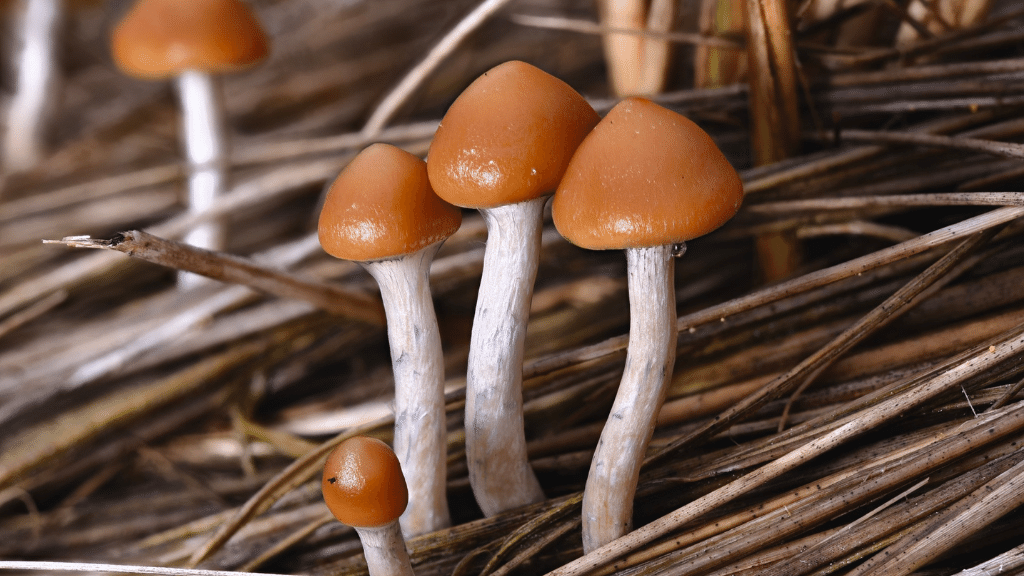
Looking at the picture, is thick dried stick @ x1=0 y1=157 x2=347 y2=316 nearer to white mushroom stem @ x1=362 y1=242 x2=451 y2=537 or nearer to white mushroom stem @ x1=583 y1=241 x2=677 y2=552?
white mushroom stem @ x1=362 y1=242 x2=451 y2=537

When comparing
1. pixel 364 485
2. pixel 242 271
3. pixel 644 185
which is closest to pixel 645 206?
pixel 644 185

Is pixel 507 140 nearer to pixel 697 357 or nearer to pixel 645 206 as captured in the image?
pixel 645 206

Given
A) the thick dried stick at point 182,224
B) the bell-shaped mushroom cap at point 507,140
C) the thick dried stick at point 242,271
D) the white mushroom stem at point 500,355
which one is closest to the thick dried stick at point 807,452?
the white mushroom stem at point 500,355

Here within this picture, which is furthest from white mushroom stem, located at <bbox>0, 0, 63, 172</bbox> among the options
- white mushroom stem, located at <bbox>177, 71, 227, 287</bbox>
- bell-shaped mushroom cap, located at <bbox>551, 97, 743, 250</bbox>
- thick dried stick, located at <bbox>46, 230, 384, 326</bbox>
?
bell-shaped mushroom cap, located at <bbox>551, 97, 743, 250</bbox>

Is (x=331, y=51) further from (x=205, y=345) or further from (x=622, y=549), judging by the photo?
(x=622, y=549)

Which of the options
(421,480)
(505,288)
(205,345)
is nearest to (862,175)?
(505,288)

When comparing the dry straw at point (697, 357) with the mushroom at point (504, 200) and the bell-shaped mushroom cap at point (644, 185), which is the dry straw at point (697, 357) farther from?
the bell-shaped mushroom cap at point (644, 185)

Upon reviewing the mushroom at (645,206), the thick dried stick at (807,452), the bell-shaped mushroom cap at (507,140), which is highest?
the bell-shaped mushroom cap at (507,140)
